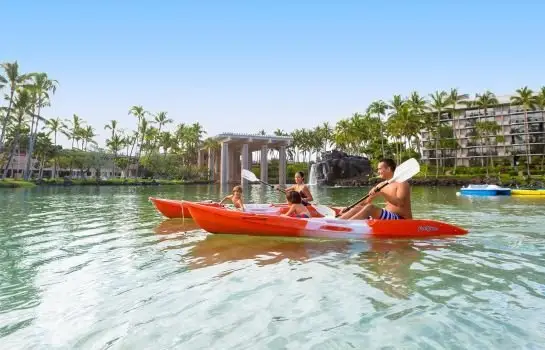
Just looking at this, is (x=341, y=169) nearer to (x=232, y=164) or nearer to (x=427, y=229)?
(x=232, y=164)

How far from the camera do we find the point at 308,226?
28.0 ft

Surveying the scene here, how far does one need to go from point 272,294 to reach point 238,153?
80.4m

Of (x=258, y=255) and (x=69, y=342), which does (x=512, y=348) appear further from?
(x=258, y=255)

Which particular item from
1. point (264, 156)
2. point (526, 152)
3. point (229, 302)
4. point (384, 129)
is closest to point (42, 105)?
point (264, 156)

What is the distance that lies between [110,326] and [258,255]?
3.65 m

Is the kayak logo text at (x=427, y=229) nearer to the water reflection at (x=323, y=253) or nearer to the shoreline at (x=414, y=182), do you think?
the water reflection at (x=323, y=253)

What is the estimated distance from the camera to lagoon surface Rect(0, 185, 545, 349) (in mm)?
3650

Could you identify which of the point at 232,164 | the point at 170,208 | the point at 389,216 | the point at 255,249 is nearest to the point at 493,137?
Answer: the point at 232,164

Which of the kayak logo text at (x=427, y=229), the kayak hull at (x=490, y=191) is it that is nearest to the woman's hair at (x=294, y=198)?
the kayak logo text at (x=427, y=229)

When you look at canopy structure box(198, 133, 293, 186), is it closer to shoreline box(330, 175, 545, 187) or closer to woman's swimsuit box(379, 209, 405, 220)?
shoreline box(330, 175, 545, 187)

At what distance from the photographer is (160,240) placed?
9258 mm

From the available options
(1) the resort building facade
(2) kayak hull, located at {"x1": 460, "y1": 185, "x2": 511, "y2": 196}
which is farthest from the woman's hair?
(1) the resort building facade

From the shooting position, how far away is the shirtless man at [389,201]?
8.20m

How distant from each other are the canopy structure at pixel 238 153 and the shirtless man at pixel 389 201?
168ft
